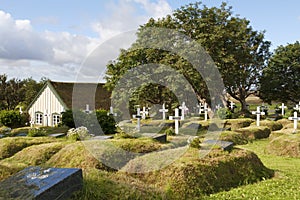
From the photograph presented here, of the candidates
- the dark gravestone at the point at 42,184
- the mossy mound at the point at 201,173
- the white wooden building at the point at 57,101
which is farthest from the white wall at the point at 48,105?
the dark gravestone at the point at 42,184

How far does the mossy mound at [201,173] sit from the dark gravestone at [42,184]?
179 cm

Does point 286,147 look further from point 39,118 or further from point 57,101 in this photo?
point 39,118

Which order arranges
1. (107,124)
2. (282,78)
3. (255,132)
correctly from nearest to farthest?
(255,132) → (107,124) → (282,78)

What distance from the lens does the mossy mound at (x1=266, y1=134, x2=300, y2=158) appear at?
1013cm

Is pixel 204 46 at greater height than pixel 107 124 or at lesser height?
greater

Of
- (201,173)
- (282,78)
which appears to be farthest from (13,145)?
(282,78)

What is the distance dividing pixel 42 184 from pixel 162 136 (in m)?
6.13

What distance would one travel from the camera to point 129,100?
79.9 ft

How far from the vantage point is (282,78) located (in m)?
33.3

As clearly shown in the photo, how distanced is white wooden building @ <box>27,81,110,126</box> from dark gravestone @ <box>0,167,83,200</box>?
1861 centimetres

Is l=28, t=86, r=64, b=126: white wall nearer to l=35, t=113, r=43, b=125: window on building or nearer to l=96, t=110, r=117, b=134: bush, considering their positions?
l=35, t=113, r=43, b=125: window on building

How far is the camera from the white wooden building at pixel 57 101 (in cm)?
2292

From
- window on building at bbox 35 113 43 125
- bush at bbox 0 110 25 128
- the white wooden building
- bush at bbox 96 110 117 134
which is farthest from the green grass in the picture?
window on building at bbox 35 113 43 125

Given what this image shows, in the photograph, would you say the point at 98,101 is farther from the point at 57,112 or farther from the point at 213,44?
the point at 213,44
